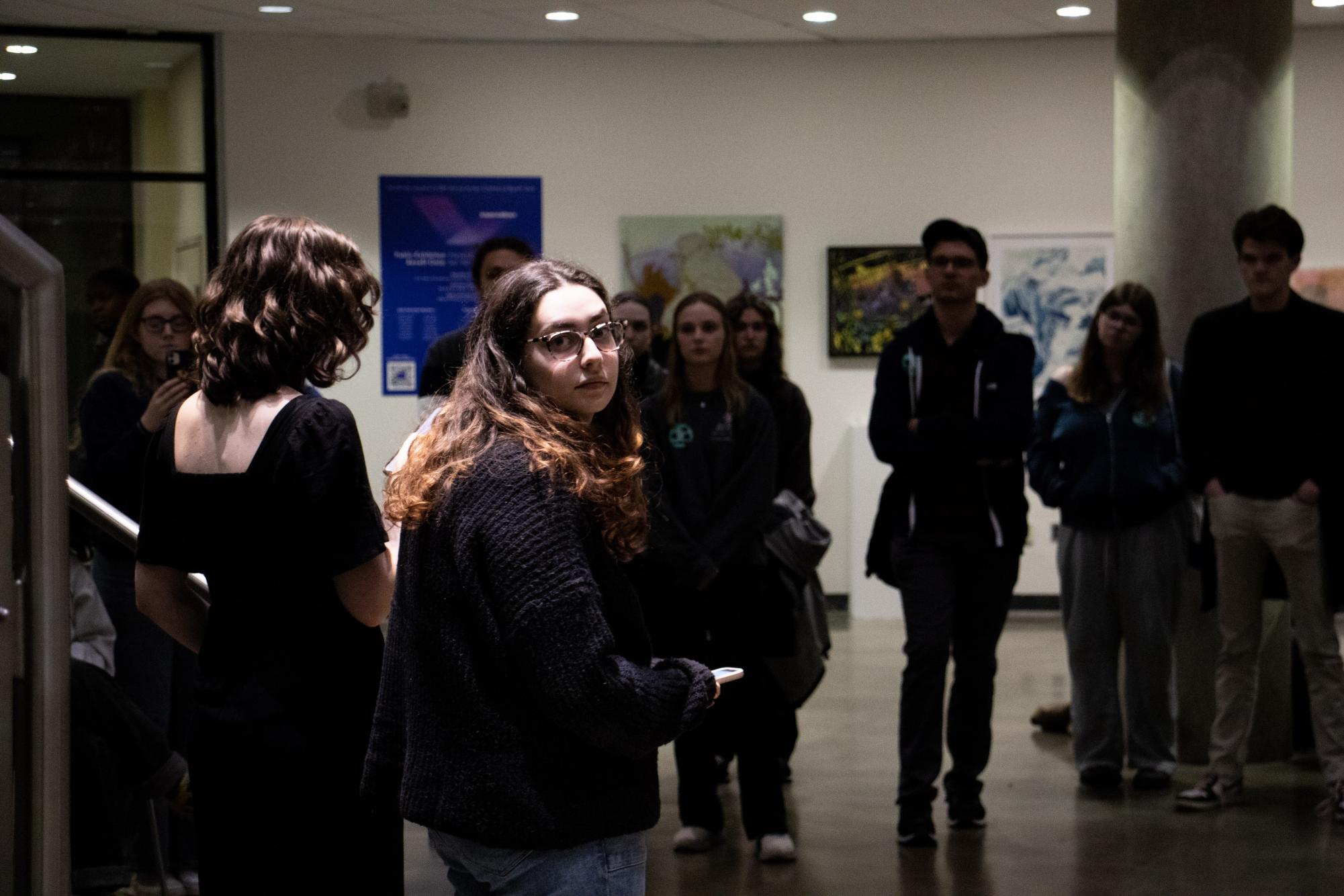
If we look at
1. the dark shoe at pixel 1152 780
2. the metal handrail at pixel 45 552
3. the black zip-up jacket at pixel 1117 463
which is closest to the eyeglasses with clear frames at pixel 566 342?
the metal handrail at pixel 45 552

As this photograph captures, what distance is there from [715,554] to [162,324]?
5.59ft

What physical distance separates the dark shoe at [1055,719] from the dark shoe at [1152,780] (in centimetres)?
94

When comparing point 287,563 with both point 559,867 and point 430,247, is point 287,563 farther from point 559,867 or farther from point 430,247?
point 430,247

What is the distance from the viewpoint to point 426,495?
6.70 feet

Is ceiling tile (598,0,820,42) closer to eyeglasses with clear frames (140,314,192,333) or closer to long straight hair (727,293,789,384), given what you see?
long straight hair (727,293,789,384)

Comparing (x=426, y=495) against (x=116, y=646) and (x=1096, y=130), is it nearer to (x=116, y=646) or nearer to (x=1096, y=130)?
(x=116, y=646)

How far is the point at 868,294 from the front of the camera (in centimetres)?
1004

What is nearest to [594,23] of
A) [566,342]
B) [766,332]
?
[766,332]

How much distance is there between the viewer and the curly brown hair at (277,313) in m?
2.53

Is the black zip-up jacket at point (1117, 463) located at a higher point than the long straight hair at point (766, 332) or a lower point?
lower

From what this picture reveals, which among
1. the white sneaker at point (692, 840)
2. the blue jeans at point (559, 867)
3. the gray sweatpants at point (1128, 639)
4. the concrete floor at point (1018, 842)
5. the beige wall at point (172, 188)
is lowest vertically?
the concrete floor at point (1018, 842)

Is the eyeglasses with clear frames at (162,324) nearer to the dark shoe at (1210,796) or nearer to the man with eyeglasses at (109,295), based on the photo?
the man with eyeglasses at (109,295)

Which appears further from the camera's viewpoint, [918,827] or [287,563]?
[918,827]

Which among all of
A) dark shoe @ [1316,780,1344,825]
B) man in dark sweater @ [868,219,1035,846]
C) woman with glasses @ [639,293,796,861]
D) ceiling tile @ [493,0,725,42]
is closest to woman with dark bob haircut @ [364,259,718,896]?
woman with glasses @ [639,293,796,861]
